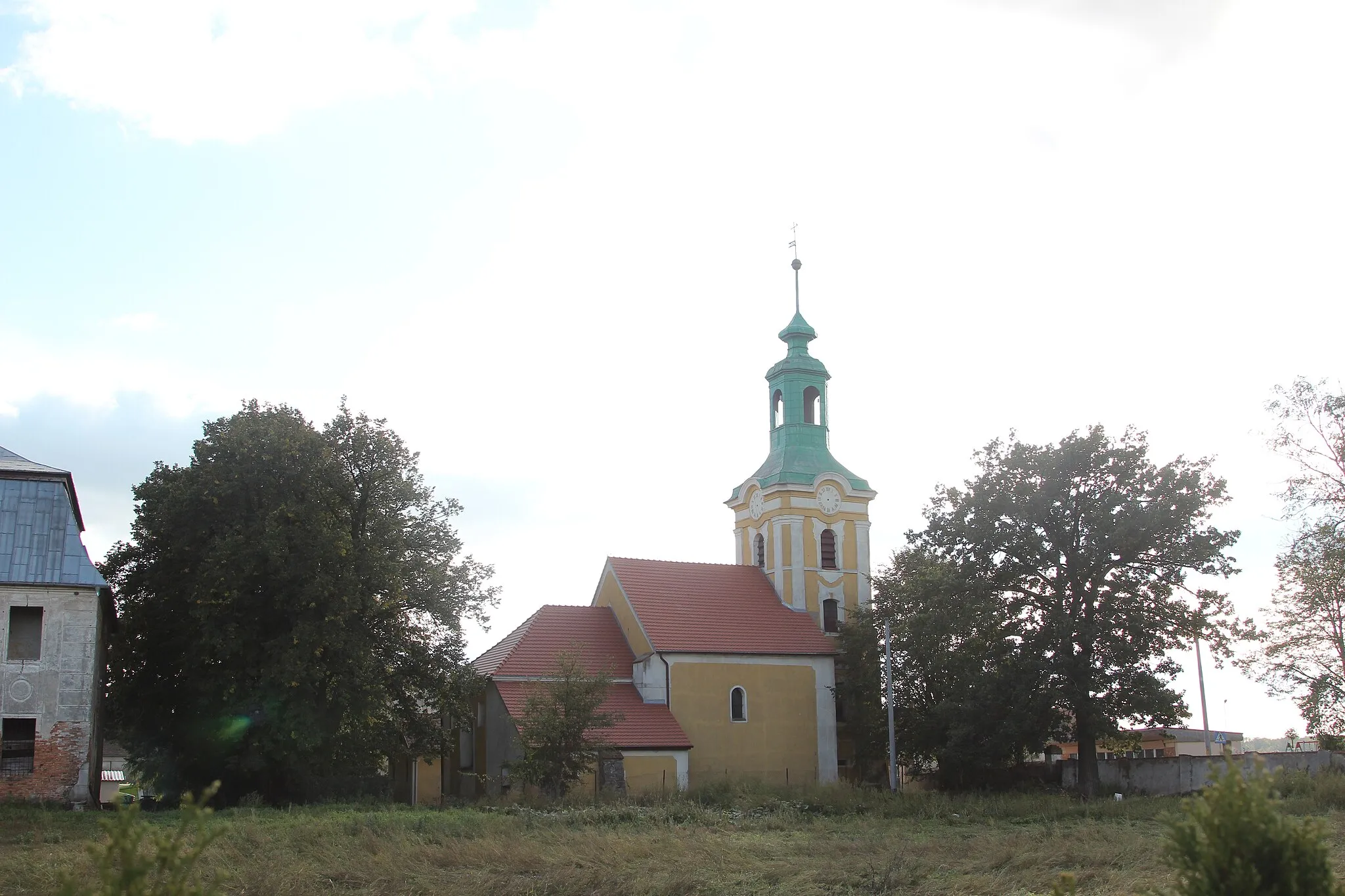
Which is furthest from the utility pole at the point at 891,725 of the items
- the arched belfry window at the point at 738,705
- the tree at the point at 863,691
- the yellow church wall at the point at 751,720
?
the arched belfry window at the point at 738,705

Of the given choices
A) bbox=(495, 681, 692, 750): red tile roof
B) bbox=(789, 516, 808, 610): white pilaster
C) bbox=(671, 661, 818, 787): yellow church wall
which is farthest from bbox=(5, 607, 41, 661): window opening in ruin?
bbox=(789, 516, 808, 610): white pilaster

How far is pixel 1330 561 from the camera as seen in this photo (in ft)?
89.9

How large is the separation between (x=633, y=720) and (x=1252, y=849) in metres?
31.7

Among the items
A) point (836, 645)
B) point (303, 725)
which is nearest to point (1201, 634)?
point (836, 645)

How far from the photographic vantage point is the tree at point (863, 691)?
135 ft

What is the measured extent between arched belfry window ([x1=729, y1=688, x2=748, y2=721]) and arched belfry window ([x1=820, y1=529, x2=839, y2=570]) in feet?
22.5

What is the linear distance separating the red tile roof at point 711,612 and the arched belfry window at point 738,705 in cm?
140

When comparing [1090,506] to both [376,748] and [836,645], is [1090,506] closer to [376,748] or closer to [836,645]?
[836,645]

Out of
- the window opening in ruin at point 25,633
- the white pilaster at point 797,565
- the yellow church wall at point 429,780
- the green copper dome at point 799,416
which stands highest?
the green copper dome at point 799,416

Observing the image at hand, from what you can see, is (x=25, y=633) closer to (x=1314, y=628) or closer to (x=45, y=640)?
(x=45, y=640)

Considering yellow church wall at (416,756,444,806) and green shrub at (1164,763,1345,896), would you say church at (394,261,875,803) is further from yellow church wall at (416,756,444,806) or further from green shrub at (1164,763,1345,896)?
green shrub at (1164,763,1345,896)

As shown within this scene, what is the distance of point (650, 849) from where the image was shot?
757 inches

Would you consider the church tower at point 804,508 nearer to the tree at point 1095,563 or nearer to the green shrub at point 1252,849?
the tree at point 1095,563

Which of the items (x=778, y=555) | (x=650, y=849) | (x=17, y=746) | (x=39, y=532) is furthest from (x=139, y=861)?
(x=778, y=555)
